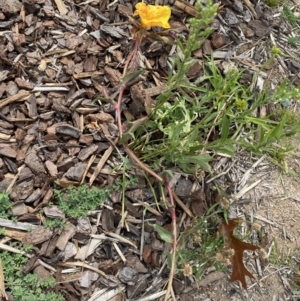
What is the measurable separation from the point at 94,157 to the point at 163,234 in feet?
1.65

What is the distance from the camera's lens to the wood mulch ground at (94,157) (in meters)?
2.27

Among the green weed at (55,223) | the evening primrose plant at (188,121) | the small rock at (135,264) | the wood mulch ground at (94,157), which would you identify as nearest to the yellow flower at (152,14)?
the evening primrose plant at (188,121)

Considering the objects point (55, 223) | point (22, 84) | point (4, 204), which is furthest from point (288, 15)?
point (4, 204)

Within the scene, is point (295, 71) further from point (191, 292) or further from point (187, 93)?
point (191, 292)

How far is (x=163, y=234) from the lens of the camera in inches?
88.0

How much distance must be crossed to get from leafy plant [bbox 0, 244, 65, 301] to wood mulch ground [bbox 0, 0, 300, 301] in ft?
0.14

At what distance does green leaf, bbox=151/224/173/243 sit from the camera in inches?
87.7

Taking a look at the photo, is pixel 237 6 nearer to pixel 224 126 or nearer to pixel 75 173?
pixel 224 126

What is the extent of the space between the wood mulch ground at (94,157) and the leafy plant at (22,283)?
4cm

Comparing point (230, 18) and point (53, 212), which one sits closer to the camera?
Answer: point (53, 212)

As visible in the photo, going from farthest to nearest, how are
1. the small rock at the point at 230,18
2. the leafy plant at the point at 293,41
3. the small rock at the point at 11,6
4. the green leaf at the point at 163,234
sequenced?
the leafy plant at the point at 293,41, the small rock at the point at 230,18, the small rock at the point at 11,6, the green leaf at the point at 163,234

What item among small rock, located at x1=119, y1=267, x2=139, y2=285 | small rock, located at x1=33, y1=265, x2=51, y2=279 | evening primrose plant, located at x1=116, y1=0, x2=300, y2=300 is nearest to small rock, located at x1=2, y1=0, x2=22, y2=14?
evening primrose plant, located at x1=116, y1=0, x2=300, y2=300

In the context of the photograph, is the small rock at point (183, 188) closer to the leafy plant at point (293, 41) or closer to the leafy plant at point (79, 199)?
the leafy plant at point (79, 199)

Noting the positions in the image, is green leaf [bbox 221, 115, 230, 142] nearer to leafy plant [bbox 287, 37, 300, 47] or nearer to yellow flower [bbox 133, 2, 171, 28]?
yellow flower [bbox 133, 2, 171, 28]
